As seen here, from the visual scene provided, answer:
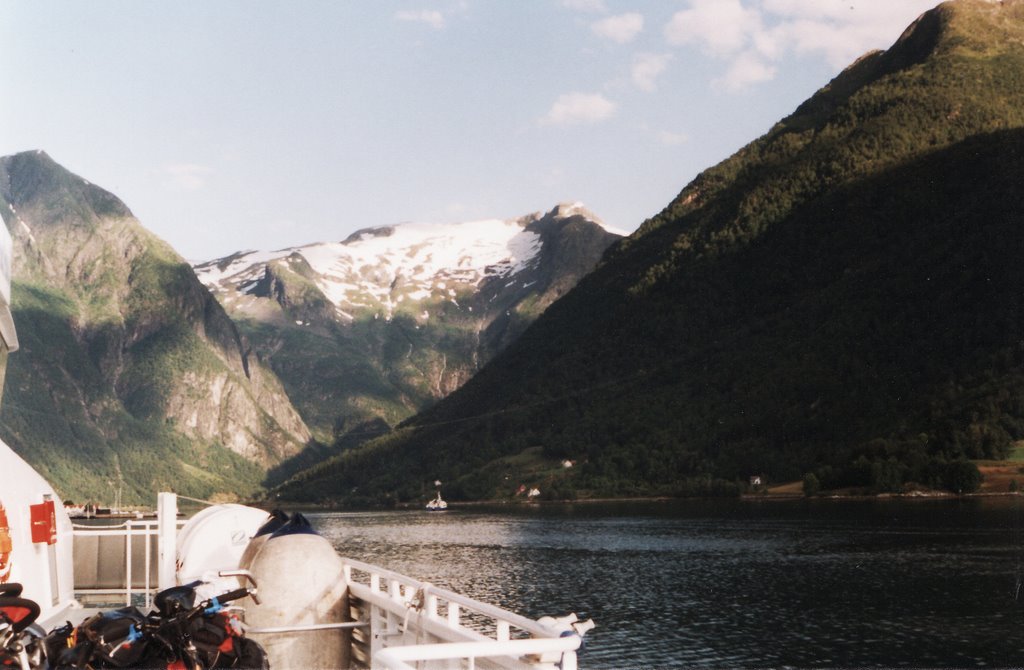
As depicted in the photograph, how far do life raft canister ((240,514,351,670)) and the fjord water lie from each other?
3047 cm

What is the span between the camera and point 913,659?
5016 centimetres

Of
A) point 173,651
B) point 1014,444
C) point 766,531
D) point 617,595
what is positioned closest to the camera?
point 173,651

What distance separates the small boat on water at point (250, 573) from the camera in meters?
16.0

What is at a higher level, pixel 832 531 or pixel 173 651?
pixel 173 651

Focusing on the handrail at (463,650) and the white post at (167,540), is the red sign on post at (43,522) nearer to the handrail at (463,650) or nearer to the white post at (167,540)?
the white post at (167,540)

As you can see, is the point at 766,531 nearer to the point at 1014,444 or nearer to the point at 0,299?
the point at 1014,444

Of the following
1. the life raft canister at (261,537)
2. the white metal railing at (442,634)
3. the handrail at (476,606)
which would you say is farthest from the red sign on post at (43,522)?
the handrail at (476,606)

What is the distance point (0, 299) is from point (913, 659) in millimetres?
43959

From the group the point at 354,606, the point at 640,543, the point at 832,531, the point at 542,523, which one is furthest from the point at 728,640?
the point at 542,523

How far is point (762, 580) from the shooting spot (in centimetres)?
7938

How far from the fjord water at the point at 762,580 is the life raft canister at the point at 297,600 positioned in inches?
1200

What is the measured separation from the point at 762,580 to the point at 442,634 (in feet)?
223

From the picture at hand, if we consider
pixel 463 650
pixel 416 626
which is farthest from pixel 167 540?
pixel 463 650

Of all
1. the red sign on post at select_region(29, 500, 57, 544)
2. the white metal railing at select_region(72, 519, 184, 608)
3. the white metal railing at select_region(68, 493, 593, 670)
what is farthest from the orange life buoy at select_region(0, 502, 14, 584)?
the white metal railing at select_region(72, 519, 184, 608)
